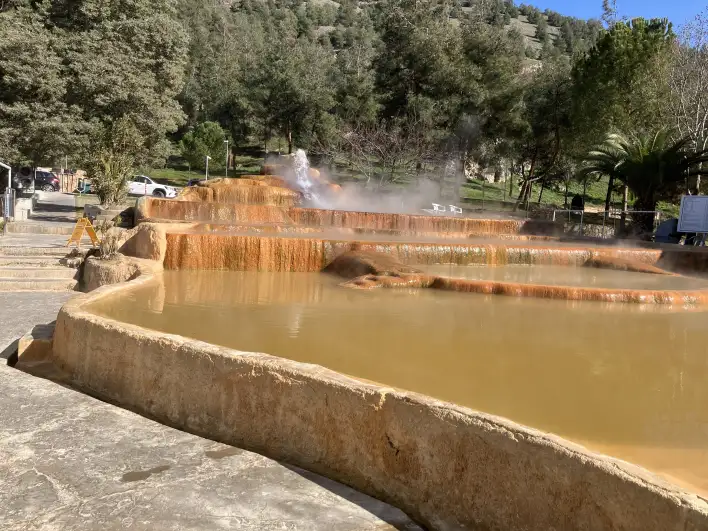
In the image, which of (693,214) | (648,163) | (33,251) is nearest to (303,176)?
(648,163)

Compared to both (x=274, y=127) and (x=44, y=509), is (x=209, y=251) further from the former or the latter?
(x=274, y=127)

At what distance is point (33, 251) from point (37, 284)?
2673 mm

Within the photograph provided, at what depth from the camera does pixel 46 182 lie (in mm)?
40125

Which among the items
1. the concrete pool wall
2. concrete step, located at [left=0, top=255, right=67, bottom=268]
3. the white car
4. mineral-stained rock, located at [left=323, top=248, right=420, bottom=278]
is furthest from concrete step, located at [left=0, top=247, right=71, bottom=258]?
the white car

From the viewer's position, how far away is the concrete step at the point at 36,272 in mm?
11422

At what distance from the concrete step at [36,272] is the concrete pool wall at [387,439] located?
7178 millimetres

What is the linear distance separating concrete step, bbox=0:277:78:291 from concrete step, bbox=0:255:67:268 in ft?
3.45

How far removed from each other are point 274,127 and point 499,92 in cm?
1507

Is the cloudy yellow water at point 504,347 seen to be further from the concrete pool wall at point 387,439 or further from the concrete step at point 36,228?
the concrete step at point 36,228

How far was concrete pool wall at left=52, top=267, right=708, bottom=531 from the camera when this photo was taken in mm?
2629

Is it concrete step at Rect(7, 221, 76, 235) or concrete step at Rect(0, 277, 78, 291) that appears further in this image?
concrete step at Rect(7, 221, 76, 235)

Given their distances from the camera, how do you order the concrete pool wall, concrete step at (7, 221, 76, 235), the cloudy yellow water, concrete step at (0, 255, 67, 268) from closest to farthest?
the concrete pool wall < the cloudy yellow water < concrete step at (0, 255, 67, 268) < concrete step at (7, 221, 76, 235)

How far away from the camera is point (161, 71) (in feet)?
82.3

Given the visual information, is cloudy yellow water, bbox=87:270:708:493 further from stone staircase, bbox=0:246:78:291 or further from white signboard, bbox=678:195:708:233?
white signboard, bbox=678:195:708:233
